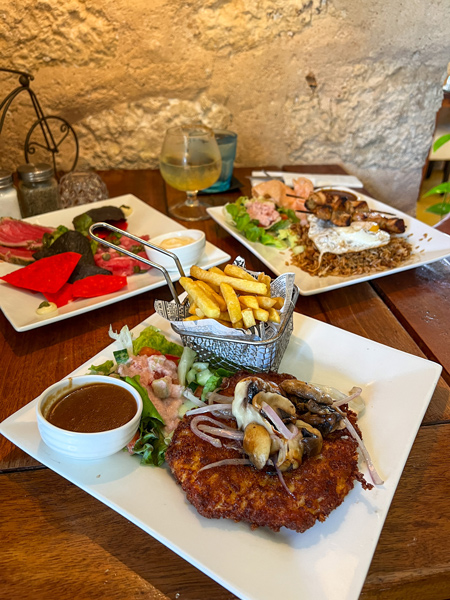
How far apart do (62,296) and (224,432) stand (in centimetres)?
100

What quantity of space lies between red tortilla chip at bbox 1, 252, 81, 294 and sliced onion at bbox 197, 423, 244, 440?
0.95 m

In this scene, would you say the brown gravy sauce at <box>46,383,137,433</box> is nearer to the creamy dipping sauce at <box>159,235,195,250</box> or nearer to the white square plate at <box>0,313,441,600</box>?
the white square plate at <box>0,313,441,600</box>

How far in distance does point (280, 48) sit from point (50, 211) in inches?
72.1

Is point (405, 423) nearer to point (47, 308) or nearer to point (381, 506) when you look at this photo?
point (381, 506)

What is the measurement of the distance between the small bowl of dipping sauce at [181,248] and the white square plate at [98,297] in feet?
0.19

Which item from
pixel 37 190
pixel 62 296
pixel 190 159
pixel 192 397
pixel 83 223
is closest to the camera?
pixel 192 397

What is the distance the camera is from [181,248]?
2.02m

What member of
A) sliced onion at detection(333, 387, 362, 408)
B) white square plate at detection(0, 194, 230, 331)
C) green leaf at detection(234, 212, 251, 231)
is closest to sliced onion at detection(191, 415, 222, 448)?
sliced onion at detection(333, 387, 362, 408)

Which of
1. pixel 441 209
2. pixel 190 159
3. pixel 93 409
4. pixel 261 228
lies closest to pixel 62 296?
pixel 93 409

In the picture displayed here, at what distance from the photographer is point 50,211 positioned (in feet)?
8.62

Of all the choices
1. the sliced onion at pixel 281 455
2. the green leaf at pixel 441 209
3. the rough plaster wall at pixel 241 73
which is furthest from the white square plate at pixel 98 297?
the green leaf at pixel 441 209

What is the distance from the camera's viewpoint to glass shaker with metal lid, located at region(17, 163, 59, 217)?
2449 mm

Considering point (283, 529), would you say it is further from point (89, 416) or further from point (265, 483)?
point (89, 416)

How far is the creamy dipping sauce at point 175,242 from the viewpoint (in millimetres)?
2127
